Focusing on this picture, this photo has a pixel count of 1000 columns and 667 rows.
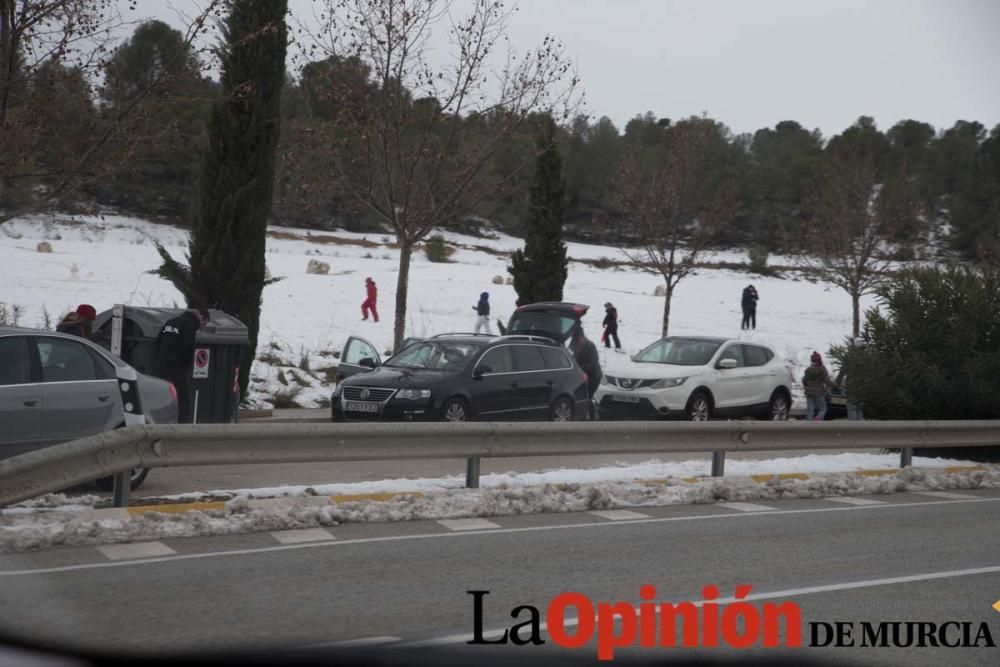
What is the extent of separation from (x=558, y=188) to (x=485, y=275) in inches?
888

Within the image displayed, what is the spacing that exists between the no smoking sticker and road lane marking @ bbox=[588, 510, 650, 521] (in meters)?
6.51

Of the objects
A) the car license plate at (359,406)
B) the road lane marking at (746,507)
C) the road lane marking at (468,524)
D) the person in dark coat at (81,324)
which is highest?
the person in dark coat at (81,324)

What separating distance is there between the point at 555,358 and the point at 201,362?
5369 mm

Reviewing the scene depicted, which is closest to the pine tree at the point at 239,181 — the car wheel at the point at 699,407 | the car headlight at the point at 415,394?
the car headlight at the point at 415,394

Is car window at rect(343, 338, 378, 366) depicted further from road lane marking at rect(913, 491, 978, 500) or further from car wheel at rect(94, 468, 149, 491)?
road lane marking at rect(913, 491, 978, 500)

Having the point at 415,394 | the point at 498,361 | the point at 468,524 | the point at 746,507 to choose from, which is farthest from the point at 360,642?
the point at 498,361

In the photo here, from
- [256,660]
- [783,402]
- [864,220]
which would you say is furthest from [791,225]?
[256,660]

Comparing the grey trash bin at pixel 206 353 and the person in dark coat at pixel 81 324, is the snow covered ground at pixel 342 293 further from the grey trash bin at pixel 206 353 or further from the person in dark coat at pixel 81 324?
the person in dark coat at pixel 81 324

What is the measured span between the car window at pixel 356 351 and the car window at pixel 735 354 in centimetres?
599

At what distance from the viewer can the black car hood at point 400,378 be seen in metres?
16.1

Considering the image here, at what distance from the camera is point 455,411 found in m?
16.1

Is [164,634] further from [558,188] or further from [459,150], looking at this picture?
[558,188]

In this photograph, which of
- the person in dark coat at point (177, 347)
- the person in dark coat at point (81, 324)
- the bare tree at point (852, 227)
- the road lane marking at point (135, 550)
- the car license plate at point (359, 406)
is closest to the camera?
the road lane marking at point (135, 550)

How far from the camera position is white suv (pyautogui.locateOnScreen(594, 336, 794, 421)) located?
1964cm
